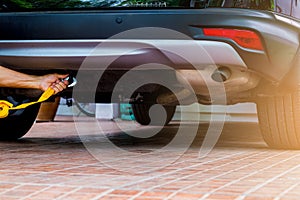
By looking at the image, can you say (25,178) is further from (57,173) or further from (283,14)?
(283,14)

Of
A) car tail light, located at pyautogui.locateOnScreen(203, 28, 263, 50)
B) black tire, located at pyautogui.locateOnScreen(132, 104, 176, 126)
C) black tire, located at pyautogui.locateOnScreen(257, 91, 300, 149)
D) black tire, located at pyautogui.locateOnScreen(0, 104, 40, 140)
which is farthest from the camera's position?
black tire, located at pyautogui.locateOnScreen(132, 104, 176, 126)

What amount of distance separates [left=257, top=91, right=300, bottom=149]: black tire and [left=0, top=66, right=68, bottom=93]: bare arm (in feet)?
4.24

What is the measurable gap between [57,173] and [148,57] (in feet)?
3.05

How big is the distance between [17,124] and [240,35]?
223 cm

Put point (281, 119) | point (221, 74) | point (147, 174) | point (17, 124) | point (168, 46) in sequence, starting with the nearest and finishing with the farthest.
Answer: point (147, 174) → point (168, 46) → point (221, 74) → point (281, 119) → point (17, 124)

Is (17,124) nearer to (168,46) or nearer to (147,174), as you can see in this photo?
(168,46)

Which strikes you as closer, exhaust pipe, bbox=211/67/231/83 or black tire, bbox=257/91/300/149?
exhaust pipe, bbox=211/67/231/83

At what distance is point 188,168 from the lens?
9.76ft

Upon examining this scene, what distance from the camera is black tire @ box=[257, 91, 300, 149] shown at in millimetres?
3812

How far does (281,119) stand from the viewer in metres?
3.84

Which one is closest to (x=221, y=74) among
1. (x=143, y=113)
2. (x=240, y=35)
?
(x=240, y=35)

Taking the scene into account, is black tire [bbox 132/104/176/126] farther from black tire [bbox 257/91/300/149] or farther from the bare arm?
the bare arm

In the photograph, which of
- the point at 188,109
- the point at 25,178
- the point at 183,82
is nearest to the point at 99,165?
the point at 25,178

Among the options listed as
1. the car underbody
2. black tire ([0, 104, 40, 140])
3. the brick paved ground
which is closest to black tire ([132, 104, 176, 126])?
black tire ([0, 104, 40, 140])
